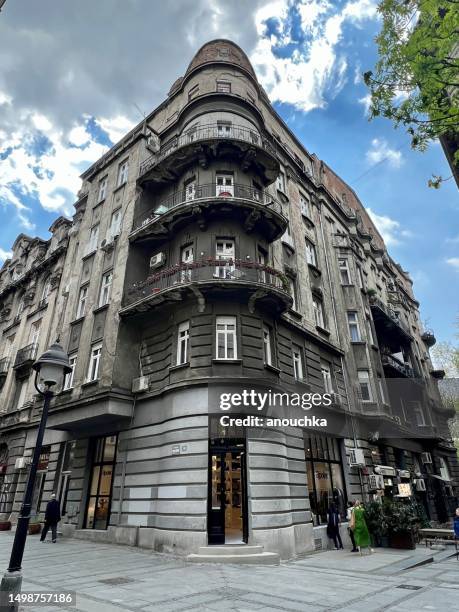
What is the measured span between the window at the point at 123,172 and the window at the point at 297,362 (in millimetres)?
14404

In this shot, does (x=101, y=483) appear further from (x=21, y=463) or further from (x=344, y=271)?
(x=344, y=271)

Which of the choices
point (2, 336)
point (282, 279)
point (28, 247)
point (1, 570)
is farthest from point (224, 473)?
point (28, 247)

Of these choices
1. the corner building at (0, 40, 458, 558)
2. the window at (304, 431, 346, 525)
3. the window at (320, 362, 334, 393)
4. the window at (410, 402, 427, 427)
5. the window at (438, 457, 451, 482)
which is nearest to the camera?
the corner building at (0, 40, 458, 558)

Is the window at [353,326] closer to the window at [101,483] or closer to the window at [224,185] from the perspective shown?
the window at [224,185]

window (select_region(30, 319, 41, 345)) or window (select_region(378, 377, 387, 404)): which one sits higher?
window (select_region(30, 319, 41, 345))

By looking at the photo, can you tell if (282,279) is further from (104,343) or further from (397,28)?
(397,28)

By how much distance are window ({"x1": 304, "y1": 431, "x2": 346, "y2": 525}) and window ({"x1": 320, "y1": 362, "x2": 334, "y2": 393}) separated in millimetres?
2521

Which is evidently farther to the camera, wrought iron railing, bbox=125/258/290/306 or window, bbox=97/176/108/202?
window, bbox=97/176/108/202

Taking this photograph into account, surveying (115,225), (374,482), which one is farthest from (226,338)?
(374,482)

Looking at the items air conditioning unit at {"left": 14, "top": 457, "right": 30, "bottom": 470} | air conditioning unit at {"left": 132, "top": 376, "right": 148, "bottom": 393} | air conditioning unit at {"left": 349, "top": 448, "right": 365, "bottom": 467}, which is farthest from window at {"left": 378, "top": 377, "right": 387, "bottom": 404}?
air conditioning unit at {"left": 14, "top": 457, "right": 30, "bottom": 470}

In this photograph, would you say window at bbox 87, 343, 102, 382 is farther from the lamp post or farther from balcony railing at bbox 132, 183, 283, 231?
the lamp post

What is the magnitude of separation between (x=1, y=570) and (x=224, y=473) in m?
6.61

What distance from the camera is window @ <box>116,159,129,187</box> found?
75.6 ft

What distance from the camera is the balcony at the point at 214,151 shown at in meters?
18.1
